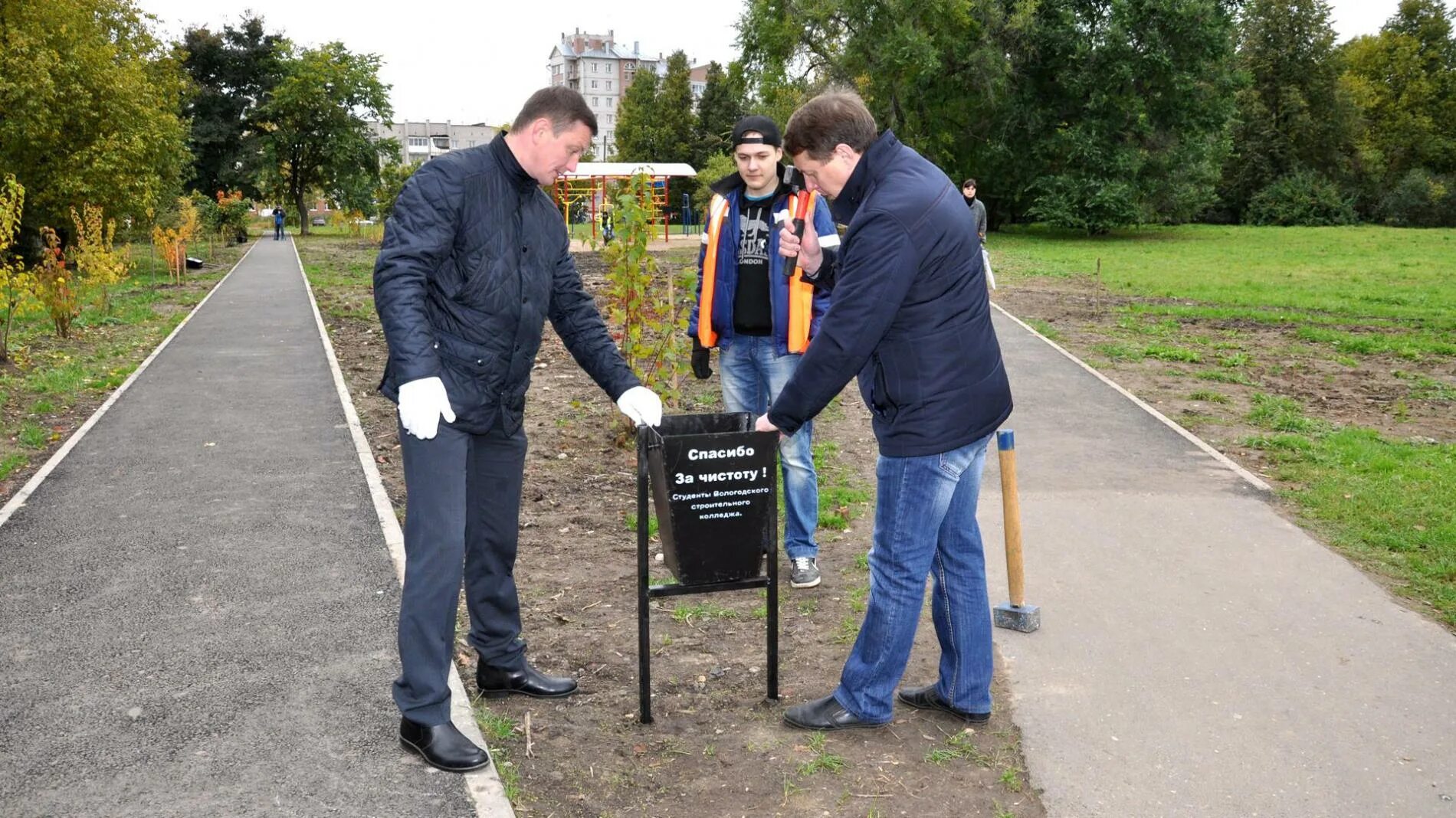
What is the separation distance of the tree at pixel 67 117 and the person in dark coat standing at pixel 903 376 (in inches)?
908

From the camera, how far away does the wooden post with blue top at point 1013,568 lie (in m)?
5.02

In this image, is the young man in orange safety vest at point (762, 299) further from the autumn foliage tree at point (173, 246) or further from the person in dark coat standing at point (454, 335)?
the autumn foliage tree at point (173, 246)

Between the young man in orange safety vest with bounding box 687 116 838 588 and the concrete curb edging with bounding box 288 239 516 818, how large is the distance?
175 cm

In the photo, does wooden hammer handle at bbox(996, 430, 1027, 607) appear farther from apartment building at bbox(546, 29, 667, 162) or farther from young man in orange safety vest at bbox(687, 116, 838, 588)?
apartment building at bbox(546, 29, 667, 162)

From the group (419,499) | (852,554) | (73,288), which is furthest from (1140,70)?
(419,499)

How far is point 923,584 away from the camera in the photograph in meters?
4.00

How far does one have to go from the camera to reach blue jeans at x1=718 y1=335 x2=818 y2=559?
5500 mm

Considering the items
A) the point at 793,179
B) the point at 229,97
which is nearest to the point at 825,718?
the point at 793,179

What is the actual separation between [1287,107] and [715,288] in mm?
61212

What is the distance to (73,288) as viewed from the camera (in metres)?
15.5

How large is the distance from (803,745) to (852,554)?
2.27 metres

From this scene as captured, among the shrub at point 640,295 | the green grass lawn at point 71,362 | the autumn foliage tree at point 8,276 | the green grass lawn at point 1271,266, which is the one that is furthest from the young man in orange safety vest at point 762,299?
the green grass lawn at point 1271,266

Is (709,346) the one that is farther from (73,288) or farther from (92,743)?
(73,288)

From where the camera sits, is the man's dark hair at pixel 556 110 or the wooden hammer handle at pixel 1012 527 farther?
the wooden hammer handle at pixel 1012 527
